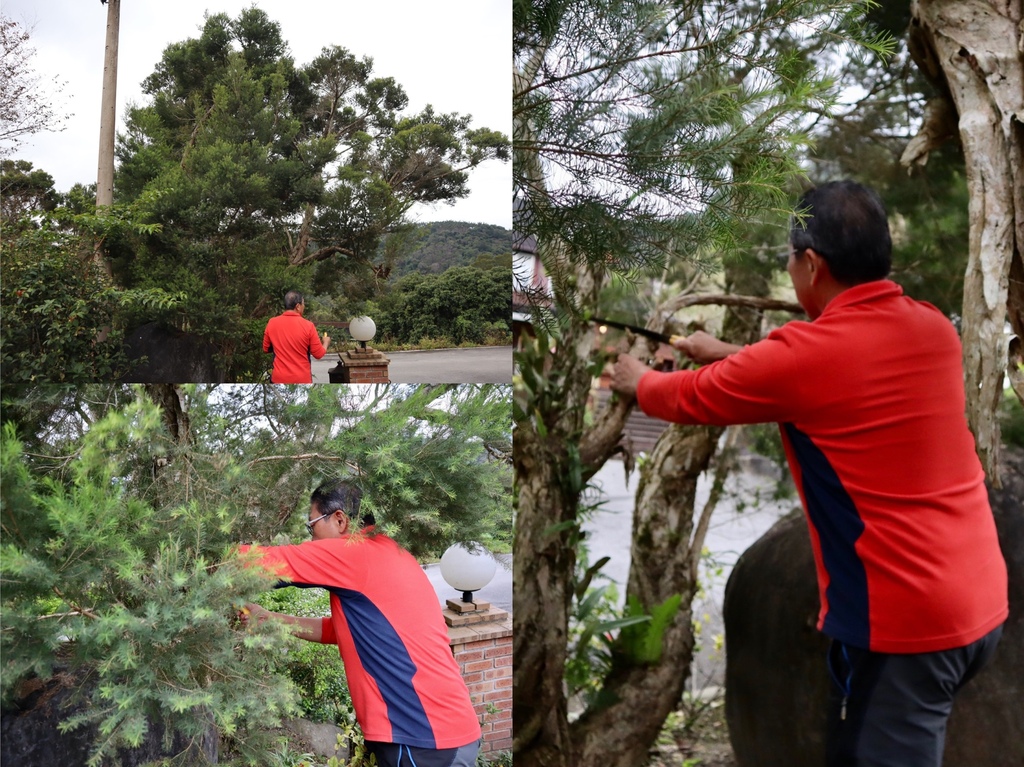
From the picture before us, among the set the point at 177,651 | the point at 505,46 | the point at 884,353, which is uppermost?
the point at 505,46

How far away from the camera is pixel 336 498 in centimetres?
195

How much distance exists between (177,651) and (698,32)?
1785 millimetres

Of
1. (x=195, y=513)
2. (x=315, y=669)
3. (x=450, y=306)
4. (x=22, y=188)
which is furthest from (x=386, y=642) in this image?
(x=22, y=188)

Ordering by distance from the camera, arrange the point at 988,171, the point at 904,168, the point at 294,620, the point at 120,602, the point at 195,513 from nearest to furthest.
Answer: the point at 120,602 → the point at 195,513 → the point at 294,620 → the point at 988,171 → the point at 904,168

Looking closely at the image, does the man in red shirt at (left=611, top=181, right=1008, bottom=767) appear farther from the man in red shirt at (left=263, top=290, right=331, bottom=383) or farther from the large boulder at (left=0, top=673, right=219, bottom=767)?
the large boulder at (left=0, top=673, right=219, bottom=767)

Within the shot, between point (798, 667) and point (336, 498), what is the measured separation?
1.57 m

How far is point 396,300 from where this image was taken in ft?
6.76

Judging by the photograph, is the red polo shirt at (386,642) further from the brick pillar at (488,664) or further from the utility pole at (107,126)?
the utility pole at (107,126)

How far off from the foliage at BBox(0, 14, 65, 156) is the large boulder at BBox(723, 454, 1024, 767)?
2427 millimetres

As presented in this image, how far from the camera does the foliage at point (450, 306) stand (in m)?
2.06

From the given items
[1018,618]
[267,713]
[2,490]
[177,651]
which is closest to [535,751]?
[267,713]

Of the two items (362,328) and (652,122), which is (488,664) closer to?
(362,328)

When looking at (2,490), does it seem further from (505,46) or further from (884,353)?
(884,353)

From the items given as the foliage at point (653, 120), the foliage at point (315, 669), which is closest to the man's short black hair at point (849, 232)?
the foliage at point (653, 120)
